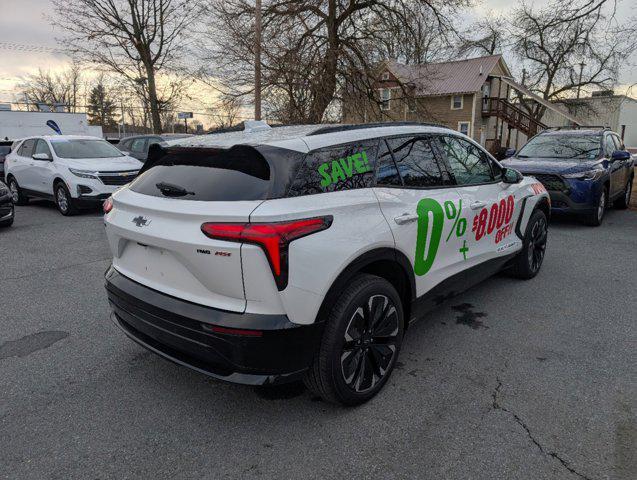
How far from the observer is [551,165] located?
27.0 feet

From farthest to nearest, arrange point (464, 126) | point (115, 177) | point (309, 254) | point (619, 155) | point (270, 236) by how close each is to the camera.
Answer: point (464, 126) < point (115, 177) < point (619, 155) < point (309, 254) < point (270, 236)

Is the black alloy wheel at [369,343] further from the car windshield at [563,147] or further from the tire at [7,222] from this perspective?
the tire at [7,222]

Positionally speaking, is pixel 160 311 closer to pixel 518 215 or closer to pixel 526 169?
pixel 518 215

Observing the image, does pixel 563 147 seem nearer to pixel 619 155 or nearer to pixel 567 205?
pixel 619 155

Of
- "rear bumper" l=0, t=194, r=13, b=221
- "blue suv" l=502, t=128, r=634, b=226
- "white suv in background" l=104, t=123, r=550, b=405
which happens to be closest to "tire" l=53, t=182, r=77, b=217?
"rear bumper" l=0, t=194, r=13, b=221

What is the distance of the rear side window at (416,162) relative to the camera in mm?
3250

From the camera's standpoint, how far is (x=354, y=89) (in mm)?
17000

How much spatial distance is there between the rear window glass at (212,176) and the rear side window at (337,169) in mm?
209

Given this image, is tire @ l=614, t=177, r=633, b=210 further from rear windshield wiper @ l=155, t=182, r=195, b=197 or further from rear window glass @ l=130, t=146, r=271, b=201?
rear windshield wiper @ l=155, t=182, r=195, b=197

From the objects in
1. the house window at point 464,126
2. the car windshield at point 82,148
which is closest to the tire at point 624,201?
the car windshield at point 82,148

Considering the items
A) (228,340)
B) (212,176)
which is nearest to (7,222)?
(212,176)

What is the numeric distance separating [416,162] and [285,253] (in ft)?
5.17

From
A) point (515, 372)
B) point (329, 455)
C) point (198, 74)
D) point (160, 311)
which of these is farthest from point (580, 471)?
point (198, 74)

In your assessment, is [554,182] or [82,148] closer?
[554,182]
